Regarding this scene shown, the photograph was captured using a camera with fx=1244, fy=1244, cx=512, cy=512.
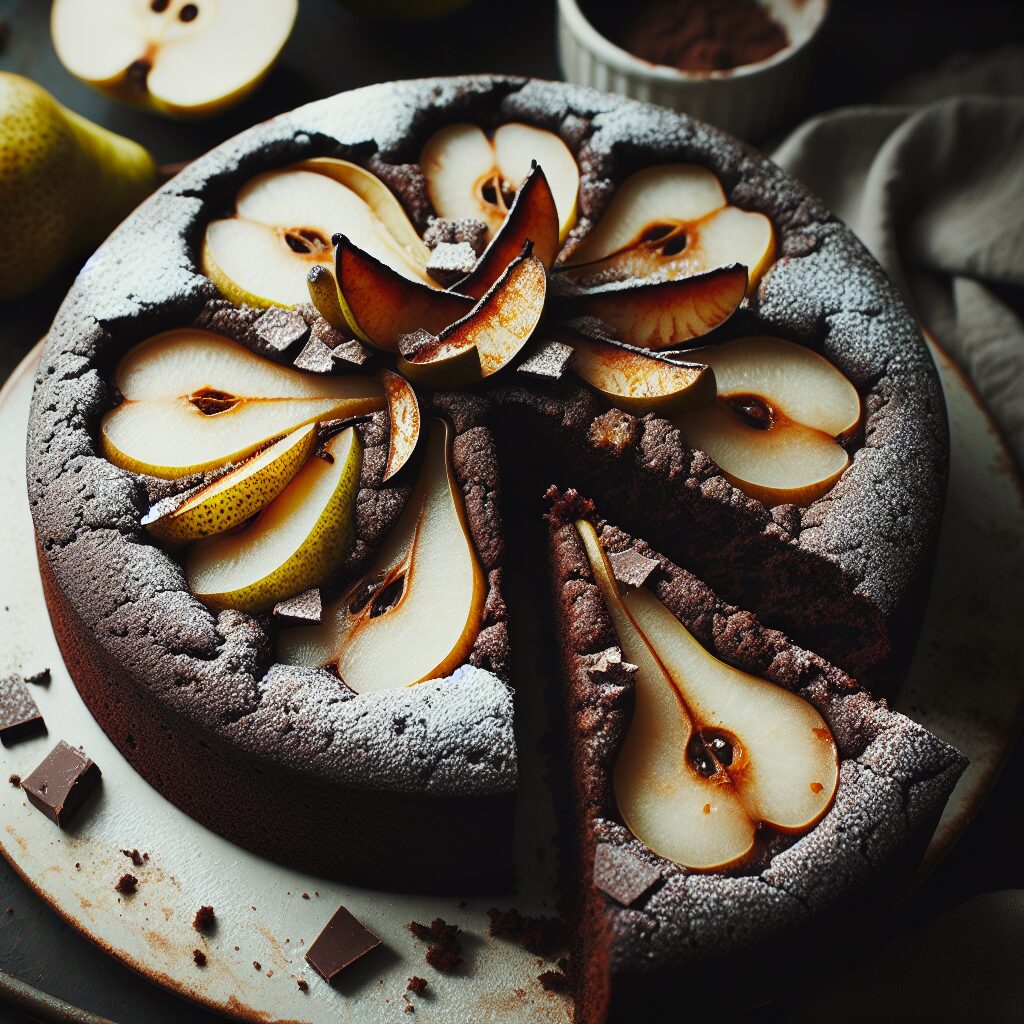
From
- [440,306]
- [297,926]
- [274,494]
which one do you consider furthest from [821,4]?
[297,926]

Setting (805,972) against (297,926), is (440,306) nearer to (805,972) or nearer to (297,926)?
(297,926)

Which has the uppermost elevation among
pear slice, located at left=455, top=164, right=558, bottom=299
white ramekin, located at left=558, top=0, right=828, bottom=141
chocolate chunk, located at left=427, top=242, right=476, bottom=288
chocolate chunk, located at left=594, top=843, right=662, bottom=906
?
white ramekin, located at left=558, top=0, right=828, bottom=141

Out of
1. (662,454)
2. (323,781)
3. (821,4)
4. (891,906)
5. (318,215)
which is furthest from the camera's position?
(821,4)

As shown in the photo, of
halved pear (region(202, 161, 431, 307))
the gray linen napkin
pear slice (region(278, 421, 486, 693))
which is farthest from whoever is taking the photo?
the gray linen napkin

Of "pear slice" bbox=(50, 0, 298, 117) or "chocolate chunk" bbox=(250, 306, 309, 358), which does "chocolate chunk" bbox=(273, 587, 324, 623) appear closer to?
"chocolate chunk" bbox=(250, 306, 309, 358)

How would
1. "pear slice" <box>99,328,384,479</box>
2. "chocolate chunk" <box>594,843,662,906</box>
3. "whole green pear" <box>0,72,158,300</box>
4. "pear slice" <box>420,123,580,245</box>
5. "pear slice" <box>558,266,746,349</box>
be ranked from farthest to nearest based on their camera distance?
"whole green pear" <box>0,72,158,300</box> < "pear slice" <box>420,123,580,245</box> < "pear slice" <box>558,266,746,349</box> < "pear slice" <box>99,328,384,479</box> < "chocolate chunk" <box>594,843,662,906</box>

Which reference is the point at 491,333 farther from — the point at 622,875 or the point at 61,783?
the point at 61,783

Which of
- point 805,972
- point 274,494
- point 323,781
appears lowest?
point 805,972

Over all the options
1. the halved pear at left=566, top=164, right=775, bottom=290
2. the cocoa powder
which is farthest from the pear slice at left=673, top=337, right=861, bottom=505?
the cocoa powder

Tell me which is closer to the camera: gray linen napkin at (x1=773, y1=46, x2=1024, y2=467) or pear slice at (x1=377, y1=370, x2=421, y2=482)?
pear slice at (x1=377, y1=370, x2=421, y2=482)
